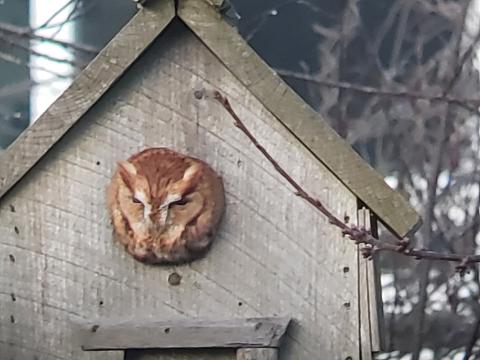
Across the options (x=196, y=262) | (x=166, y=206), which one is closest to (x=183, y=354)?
(x=196, y=262)

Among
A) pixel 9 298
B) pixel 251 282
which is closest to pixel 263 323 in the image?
pixel 251 282

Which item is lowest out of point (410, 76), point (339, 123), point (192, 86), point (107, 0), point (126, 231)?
point (126, 231)

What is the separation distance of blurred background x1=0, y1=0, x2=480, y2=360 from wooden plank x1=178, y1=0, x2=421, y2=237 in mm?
60

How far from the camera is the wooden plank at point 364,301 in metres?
2.54

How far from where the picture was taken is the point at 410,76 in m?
4.32

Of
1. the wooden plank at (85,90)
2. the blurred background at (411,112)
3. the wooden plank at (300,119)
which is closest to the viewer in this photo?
the wooden plank at (300,119)

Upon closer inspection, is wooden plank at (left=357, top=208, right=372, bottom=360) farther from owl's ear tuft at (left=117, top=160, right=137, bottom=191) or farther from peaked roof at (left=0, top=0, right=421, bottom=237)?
owl's ear tuft at (left=117, top=160, right=137, bottom=191)

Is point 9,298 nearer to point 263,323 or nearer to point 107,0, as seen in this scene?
point 263,323

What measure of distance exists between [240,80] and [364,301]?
0.43 metres

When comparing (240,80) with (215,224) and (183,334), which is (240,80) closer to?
(215,224)

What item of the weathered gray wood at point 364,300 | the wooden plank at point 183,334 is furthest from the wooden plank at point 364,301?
the wooden plank at point 183,334

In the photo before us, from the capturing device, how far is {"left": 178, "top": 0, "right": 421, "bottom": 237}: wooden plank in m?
2.52

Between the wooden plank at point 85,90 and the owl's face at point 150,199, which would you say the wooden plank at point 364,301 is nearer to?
the owl's face at point 150,199

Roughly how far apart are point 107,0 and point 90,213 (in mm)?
2906
